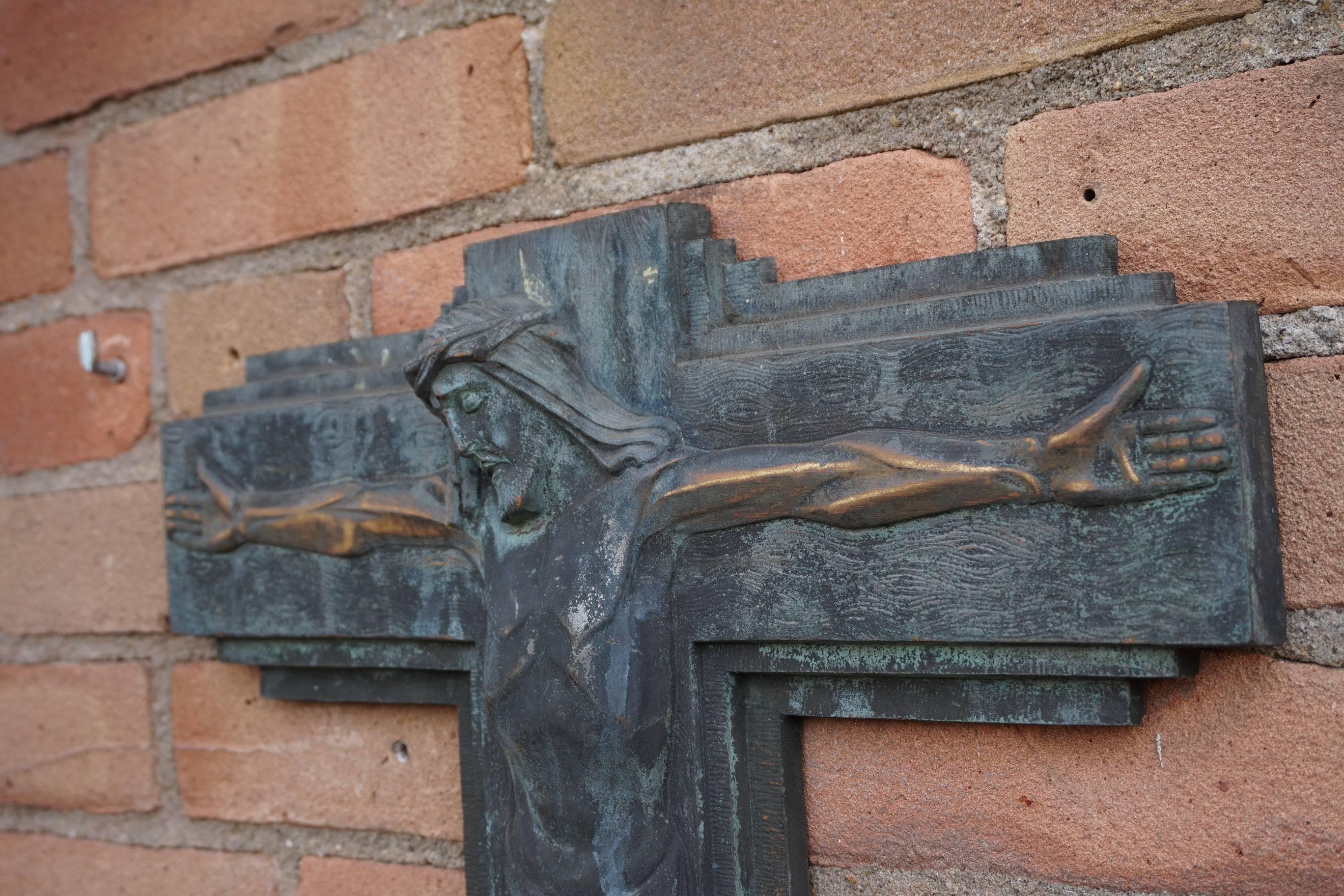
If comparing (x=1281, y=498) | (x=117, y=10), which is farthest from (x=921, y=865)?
(x=117, y=10)

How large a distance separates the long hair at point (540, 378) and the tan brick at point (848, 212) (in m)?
0.21

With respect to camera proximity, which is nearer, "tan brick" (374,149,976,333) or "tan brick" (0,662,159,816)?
"tan brick" (374,149,976,333)

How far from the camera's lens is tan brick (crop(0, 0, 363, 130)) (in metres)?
1.50

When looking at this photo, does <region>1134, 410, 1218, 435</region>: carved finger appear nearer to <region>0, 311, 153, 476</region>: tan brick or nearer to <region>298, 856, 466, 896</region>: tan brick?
<region>298, 856, 466, 896</region>: tan brick

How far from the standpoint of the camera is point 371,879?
54.9 inches

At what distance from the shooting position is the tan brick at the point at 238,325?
4.84ft

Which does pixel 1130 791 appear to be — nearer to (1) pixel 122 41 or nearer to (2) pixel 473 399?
(2) pixel 473 399

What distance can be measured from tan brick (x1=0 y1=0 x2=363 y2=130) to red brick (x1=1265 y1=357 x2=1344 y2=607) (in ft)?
3.54

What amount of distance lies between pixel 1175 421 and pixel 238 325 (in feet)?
3.65

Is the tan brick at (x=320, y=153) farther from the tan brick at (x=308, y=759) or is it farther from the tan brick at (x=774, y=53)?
the tan brick at (x=308, y=759)

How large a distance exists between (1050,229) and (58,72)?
1.33m

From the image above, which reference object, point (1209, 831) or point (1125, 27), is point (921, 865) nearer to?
point (1209, 831)

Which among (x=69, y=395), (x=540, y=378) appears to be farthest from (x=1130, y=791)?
(x=69, y=395)

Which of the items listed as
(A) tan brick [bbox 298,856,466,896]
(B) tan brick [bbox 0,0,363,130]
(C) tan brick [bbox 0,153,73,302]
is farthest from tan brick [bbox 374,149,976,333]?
(C) tan brick [bbox 0,153,73,302]
